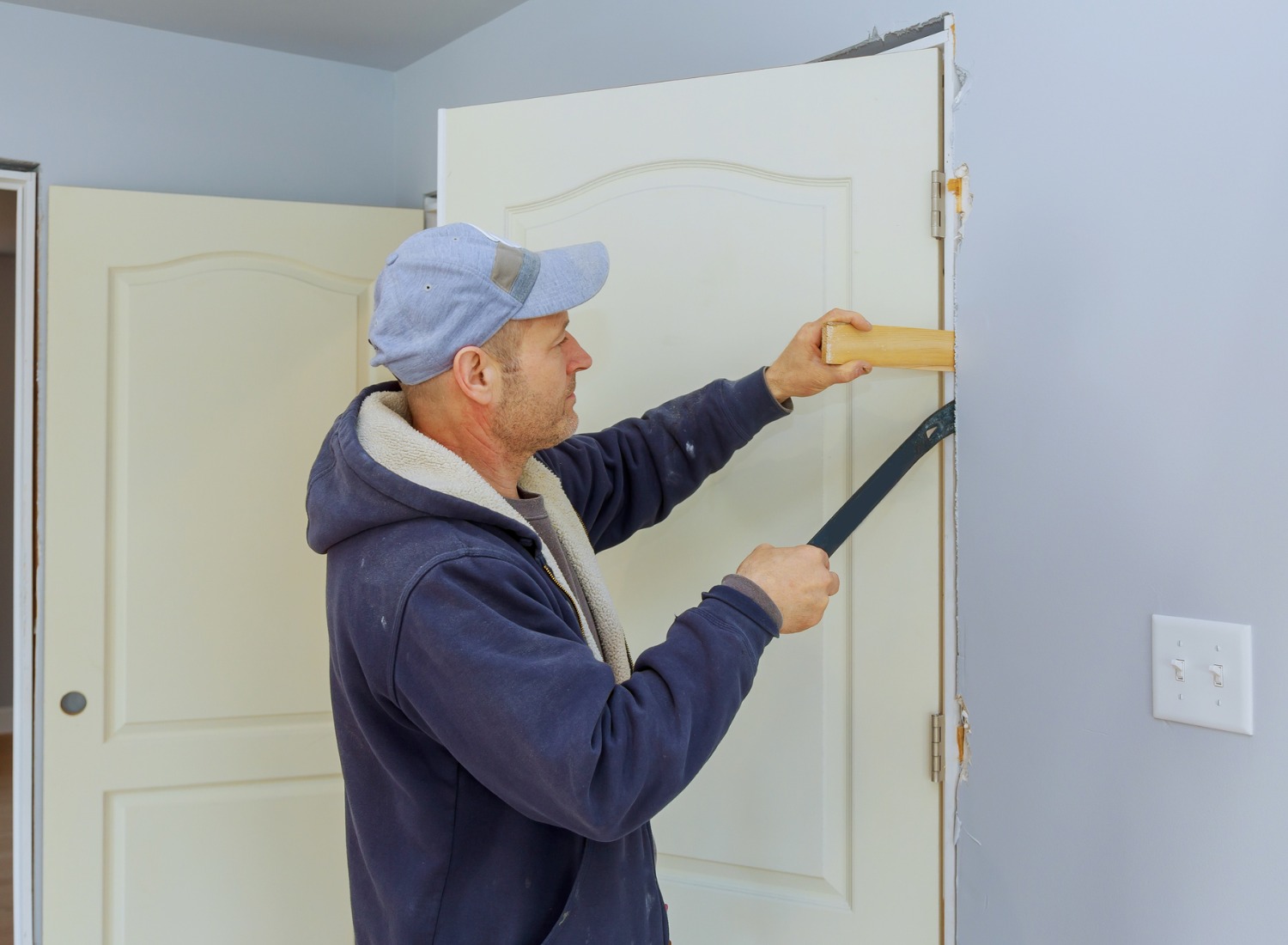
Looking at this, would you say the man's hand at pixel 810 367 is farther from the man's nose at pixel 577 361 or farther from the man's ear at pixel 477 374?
the man's ear at pixel 477 374

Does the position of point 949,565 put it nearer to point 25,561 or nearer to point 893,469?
point 893,469

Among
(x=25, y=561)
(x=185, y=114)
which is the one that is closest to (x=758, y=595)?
(x=25, y=561)

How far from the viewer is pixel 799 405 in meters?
1.31

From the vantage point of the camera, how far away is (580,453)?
130 cm

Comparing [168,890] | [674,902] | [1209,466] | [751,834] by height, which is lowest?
[168,890]

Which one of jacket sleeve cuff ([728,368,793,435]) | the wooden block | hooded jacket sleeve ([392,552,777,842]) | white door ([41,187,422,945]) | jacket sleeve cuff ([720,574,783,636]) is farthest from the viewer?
white door ([41,187,422,945])

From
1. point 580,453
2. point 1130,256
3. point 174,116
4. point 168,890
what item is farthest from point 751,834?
point 174,116

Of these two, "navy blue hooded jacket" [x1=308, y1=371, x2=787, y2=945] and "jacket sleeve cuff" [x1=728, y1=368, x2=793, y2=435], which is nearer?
"navy blue hooded jacket" [x1=308, y1=371, x2=787, y2=945]

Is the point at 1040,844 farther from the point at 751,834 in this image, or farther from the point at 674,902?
the point at 674,902

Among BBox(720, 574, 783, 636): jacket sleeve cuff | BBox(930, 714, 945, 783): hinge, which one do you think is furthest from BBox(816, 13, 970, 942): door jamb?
BBox(720, 574, 783, 636): jacket sleeve cuff

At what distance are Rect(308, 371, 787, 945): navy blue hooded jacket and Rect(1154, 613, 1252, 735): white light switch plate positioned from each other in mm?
545

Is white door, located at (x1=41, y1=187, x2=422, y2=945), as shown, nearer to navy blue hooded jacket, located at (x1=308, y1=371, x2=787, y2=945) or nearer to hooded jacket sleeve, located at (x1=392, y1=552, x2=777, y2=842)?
navy blue hooded jacket, located at (x1=308, y1=371, x2=787, y2=945)

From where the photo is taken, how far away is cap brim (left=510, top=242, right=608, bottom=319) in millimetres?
1012

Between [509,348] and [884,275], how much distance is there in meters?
0.49
